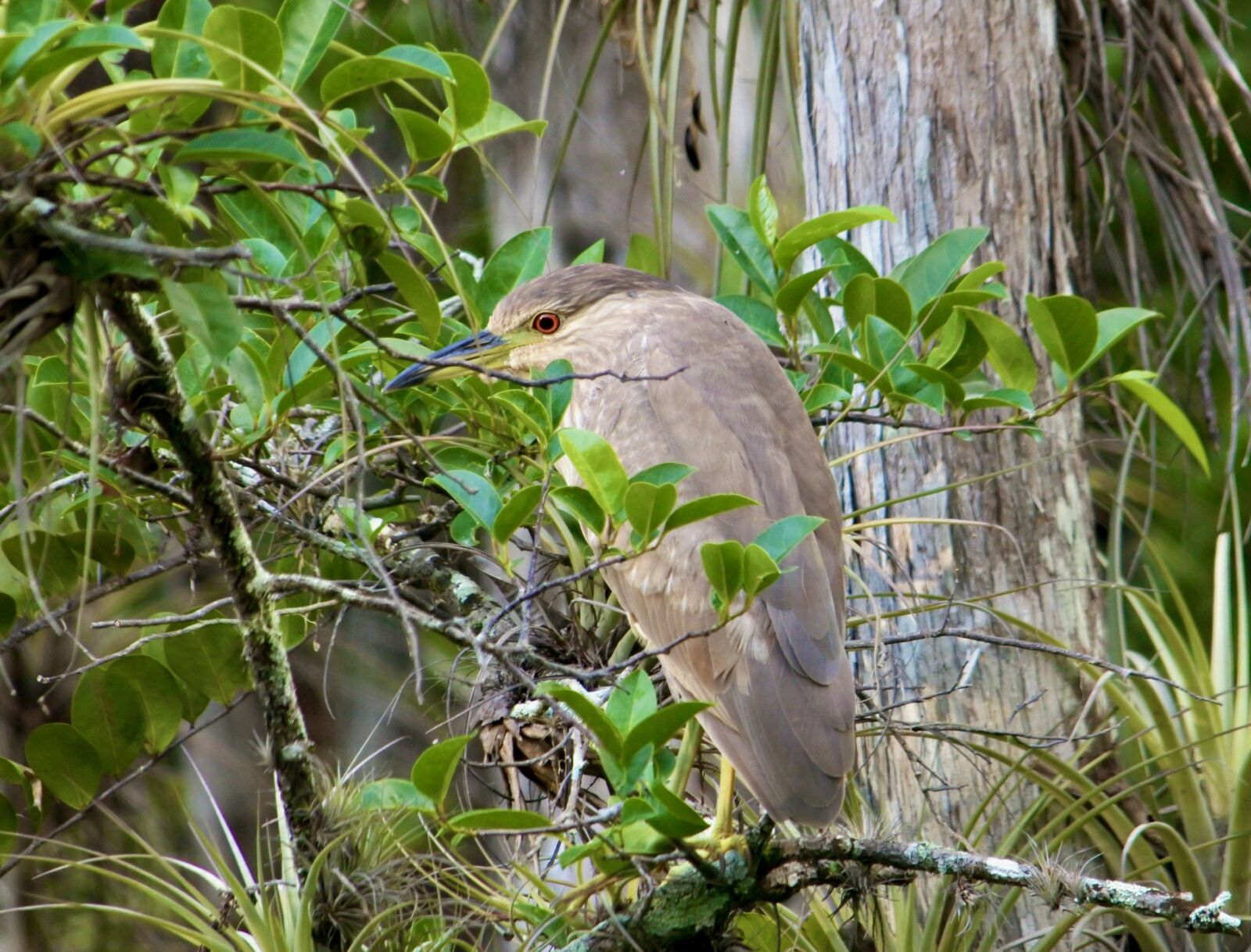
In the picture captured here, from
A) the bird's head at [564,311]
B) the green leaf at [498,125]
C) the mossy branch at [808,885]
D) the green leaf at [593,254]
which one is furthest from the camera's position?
the bird's head at [564,311]

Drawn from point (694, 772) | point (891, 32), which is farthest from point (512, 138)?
point (694, 772)

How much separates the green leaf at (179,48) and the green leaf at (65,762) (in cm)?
97

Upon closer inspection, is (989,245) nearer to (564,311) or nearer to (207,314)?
(564,311)

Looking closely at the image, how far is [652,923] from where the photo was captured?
1678 millimetres

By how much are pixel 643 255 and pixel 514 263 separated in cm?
64

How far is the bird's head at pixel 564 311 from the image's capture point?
264cm

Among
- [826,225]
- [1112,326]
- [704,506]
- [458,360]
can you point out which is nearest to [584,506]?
[704,506]

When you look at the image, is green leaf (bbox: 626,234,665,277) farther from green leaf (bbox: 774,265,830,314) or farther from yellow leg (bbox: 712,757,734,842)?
yellow leg (bbox: 712,757,734,842)

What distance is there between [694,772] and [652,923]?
2.12 ft

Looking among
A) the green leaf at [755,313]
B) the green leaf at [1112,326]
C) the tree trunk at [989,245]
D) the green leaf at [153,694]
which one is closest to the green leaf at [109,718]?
the green leaf at [153,694]

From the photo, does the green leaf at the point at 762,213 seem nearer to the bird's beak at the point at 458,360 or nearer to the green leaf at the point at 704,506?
the bird's beak at the point at 458,360

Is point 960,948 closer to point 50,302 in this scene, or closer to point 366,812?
point 366,812

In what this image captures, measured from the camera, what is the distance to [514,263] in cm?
211

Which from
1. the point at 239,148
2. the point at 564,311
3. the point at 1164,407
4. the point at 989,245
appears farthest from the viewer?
the point at 989,245
